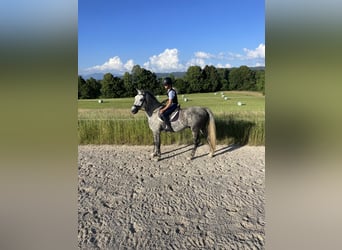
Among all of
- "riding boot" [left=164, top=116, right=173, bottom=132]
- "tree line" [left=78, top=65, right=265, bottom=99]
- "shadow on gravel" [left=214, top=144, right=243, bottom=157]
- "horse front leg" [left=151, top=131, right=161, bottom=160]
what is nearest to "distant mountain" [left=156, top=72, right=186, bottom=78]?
"tree line" [left=78, top=65, right=265, bottom=99]

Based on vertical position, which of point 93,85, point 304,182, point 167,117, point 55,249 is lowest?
point 55,249

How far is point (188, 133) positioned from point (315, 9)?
7.62 feet

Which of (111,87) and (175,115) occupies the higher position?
(111,87)

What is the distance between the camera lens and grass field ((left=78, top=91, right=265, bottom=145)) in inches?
107

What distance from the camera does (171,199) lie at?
88.0 inches

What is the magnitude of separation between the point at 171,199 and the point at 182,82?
1.23 m

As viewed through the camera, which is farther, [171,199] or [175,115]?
[175,115]

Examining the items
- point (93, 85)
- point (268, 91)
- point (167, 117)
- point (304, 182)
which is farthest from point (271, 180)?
point (93, 85)

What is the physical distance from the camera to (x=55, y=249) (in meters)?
1.36

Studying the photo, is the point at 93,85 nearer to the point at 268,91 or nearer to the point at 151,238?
the point at 151,238

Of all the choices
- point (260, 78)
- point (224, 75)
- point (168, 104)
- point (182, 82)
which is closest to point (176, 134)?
point (168, 104)

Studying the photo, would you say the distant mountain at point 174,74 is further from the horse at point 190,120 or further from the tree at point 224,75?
the tree at point 224,75

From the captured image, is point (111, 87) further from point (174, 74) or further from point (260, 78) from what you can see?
point (260, 78)

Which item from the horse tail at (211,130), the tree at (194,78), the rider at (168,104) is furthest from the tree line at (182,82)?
the horse tail at (211,130)
